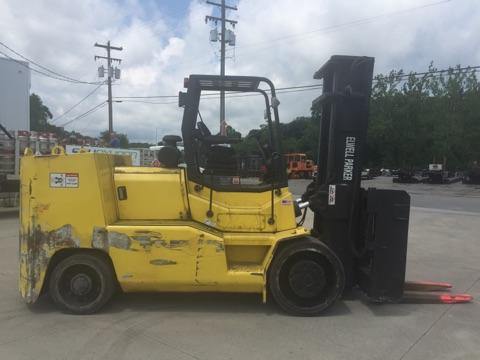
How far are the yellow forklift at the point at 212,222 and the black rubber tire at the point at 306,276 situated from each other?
11mm

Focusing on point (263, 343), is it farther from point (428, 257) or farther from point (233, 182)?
point (428, 257)

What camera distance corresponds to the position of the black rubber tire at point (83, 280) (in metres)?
5.18

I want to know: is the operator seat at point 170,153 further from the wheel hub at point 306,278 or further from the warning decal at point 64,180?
the wheel hub at point 306,278

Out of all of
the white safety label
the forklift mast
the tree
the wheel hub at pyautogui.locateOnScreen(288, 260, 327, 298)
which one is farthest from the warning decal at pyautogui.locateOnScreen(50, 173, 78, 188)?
the tree

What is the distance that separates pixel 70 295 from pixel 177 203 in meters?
1.56

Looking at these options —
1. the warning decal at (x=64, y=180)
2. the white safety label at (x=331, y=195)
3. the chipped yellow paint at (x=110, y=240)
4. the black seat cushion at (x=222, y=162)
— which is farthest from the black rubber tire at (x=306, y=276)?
the warning decal at (x=64, y=180)

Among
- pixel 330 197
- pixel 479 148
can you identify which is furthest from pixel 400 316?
pixel 479 148

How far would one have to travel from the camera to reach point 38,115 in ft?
249

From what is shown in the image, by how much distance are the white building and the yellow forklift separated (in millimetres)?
26222

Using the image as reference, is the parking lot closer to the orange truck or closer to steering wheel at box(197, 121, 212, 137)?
steering wheel at box(197, 121, 212, 137)

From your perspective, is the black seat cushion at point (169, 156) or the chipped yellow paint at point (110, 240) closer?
the chipped yellow paint at point (110, 240)

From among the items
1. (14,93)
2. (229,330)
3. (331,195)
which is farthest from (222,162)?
(14,93)

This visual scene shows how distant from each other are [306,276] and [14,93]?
28.9m

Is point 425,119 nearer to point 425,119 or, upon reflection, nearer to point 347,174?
point 425,119
